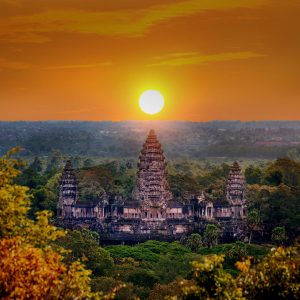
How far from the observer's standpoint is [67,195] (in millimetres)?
85562

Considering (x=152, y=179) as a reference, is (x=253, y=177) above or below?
above

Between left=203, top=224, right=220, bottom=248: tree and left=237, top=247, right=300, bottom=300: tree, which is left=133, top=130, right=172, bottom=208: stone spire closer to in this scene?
left=203, top=224, right=220, bottom=248: tree

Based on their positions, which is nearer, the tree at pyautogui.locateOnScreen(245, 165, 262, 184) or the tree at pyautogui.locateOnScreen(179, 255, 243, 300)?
the tree at pyautogui.locateOnScreen(179, 255, 243, 300)

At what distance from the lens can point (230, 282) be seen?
21609 millimetres

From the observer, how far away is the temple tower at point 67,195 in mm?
84500

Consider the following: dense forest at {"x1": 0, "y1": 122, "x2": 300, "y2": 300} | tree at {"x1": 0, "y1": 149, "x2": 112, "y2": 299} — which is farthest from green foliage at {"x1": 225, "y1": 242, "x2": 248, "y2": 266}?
tree at {"x1": 0, "y1": 149, "x2": 112, "y2": 299}

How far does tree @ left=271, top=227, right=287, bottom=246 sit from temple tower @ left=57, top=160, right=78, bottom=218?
855 inches

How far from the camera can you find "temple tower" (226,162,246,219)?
85188mm

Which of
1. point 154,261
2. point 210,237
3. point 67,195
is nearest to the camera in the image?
point 154,261

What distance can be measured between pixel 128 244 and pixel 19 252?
56.3 meters

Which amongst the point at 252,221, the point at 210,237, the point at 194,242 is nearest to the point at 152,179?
the point at 252,221

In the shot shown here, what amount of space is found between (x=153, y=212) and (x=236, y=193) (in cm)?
990

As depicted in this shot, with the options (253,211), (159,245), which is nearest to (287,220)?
(253,211)

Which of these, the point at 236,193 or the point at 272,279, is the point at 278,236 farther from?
the point at 272,279
